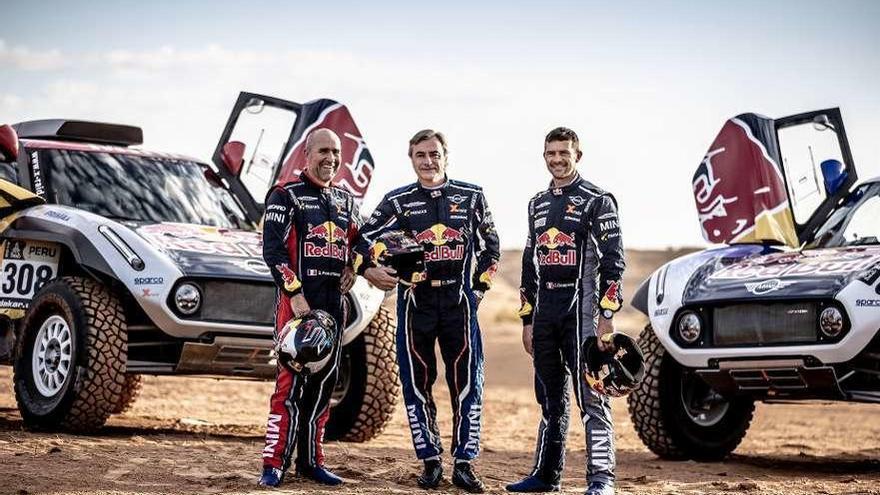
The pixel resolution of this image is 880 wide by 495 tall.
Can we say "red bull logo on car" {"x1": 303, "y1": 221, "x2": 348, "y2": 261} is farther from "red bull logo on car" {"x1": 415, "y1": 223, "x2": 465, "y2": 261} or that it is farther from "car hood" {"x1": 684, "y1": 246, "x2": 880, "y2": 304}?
"car hood" {"x1": 684, "y1": 246, "x2": 880, "y2": 304}

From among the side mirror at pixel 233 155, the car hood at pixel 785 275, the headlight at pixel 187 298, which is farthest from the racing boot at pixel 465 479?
the side mirror at pixel 233 155

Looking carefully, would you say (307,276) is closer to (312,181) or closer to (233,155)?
(312,181)

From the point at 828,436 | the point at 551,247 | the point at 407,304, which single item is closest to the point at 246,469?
the point at 407,304

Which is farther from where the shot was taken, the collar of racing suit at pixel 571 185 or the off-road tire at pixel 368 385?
the off-road tire at pixel 368 385

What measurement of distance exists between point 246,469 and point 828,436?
8.05 meters

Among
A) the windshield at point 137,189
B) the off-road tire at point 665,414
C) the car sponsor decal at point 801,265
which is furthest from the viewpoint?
the windshield at point 137,189

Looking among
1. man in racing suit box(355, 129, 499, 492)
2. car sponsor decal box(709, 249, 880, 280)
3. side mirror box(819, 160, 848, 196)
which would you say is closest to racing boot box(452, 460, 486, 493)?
man in racing suit box(355, 129, 499, 492)

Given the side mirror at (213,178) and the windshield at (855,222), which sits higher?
the side mirror at (213,178)

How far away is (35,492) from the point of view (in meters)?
7.06

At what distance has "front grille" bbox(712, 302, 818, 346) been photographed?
9234 mm

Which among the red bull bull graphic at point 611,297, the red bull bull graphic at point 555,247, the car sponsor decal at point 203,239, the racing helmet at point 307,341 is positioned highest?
the car sponsor decal at point 203,239

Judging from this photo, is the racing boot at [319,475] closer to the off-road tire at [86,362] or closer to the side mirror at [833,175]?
the off-road tire at [86,362]

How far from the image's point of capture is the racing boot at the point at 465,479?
768 centimetres

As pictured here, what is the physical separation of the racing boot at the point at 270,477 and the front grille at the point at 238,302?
211 cm
